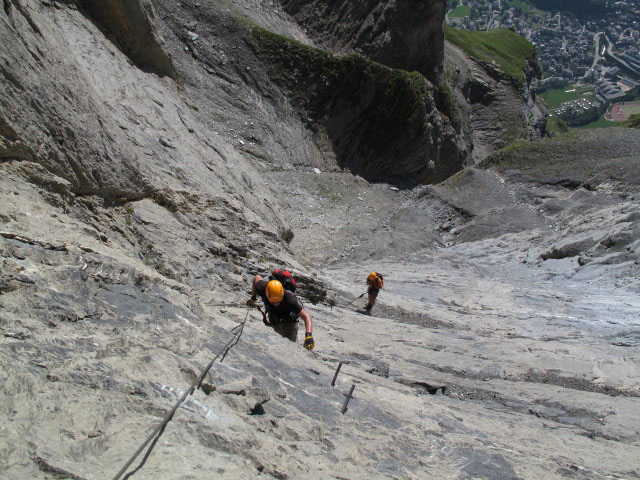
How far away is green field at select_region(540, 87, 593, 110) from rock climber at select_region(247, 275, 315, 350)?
178 meters

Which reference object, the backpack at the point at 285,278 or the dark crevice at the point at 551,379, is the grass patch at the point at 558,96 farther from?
the backpack at the point at 285,278

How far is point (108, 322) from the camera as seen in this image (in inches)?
186

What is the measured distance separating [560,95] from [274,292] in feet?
646

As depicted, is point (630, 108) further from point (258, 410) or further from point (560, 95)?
point (258, 410)

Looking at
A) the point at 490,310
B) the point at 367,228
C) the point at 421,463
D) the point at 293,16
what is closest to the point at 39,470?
the point at 421,463

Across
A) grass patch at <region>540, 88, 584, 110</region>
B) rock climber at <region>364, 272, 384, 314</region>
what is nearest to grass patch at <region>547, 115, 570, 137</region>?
rock climber at <region>364, 272, 384, 314</region>

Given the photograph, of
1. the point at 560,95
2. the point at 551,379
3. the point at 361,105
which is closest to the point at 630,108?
the point at 560,95

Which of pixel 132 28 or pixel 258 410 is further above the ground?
pixel 132 28

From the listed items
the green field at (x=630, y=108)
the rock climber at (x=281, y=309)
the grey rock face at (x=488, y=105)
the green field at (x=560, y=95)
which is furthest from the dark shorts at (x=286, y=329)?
the green field at (x=560, y=95)

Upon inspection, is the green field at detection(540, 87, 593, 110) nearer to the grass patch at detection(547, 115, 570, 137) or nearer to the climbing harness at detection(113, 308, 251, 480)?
the grass patch at detection(547, 115, 570, 137)

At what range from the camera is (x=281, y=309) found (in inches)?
301

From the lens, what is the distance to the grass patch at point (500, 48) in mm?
64062

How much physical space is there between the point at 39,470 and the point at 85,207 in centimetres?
496

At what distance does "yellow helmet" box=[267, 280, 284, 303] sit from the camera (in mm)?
7391
